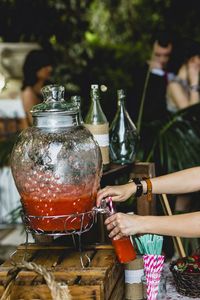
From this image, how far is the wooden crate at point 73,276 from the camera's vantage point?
2.13 m

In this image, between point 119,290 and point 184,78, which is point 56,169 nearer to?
point 119,290

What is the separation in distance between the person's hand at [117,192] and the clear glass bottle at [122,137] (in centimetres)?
43

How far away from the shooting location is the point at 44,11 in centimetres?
509

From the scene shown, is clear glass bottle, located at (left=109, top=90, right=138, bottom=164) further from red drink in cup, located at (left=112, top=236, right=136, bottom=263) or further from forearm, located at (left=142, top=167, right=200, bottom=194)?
red drink in cup, located at (left=112, top=236, right=136, bottom=263)

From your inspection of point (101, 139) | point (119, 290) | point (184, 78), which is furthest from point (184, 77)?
point (119, 290)

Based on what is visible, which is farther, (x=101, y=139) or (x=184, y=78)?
(x=184, y=78)

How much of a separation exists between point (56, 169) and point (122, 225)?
0.30 meters

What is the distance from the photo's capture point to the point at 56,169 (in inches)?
85.0

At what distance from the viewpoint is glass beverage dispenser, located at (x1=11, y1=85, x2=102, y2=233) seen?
217cm

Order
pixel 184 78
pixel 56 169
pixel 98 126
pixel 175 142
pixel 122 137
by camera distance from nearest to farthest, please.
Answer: pixel 56 169, pixel 98 126, pixel 122 137, pixel 175 142, pixel 184 78

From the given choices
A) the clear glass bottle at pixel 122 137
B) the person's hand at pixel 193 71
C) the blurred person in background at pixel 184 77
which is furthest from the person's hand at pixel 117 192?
the person's hand at pixel 193 71

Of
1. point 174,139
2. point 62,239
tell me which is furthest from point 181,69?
point 62,239

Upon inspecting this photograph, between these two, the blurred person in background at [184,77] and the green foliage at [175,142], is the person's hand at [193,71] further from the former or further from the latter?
the green foliage at [175,142]

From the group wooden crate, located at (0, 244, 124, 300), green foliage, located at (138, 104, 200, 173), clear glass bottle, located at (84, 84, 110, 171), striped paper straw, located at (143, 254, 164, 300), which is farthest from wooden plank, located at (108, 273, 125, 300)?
green foliage, located at (138, 104, 200, 173)
